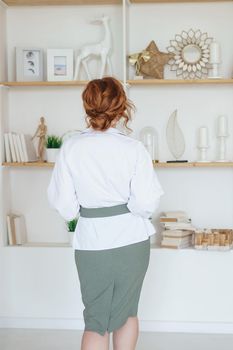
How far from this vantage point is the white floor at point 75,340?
3301mm

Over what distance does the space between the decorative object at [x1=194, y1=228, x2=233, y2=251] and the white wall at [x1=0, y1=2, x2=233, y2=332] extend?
43mm

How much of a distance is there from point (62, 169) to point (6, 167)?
1.38 metres

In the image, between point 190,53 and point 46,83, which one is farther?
point 190,53

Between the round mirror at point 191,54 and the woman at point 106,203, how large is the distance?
1291 mm

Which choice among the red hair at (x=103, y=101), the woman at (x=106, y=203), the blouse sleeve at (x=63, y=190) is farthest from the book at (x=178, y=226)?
the red hair at (x=103, y=101)

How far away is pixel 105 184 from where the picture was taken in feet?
8.00

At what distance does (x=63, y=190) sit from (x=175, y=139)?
1392mm

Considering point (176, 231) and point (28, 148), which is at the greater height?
point (28, 148)

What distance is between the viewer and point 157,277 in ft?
11.7

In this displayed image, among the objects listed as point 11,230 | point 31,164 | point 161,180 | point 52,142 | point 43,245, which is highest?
point 52,142

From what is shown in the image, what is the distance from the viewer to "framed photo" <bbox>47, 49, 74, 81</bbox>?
3678 millimetres

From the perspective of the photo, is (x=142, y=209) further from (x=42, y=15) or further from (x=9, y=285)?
(x=42, y=15)

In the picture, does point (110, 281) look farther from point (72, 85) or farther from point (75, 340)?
point (72, 85)

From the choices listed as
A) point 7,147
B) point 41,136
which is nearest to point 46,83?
point 41,136
